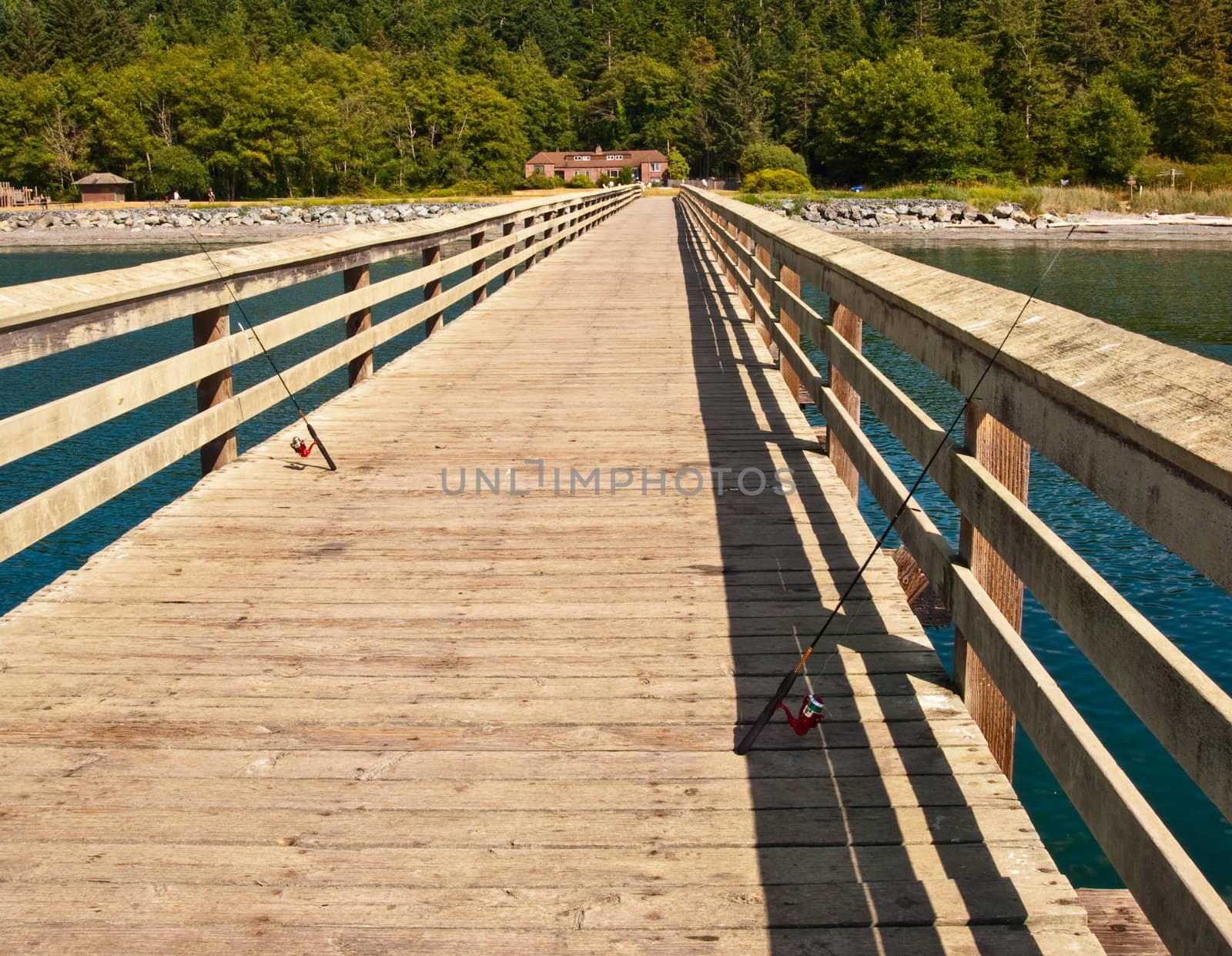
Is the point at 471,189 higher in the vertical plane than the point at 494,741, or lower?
higher

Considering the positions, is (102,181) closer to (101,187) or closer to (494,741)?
(101,187)

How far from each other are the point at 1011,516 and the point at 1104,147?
318 ft

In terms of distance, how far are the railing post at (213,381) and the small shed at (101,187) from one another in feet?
339

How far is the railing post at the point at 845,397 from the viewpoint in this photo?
5.95 metres

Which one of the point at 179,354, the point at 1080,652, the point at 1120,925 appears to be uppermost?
the point at 179,354

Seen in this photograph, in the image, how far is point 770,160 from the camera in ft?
334

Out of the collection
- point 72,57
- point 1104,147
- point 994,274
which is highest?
point 72,57

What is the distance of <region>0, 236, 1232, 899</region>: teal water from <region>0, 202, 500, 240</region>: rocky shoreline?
159 feet

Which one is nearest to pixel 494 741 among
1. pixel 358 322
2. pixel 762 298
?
pixel 358 322

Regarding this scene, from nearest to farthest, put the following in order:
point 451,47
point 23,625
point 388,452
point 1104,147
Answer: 1. point 23,625
2. point 388,452
3. point 1104,147
4. point 451,47

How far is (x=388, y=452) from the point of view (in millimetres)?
6656

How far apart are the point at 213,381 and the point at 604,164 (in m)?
137

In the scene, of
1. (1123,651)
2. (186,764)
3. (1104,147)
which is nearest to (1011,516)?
(1123,651)

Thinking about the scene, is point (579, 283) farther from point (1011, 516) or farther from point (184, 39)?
point (184, 39)
